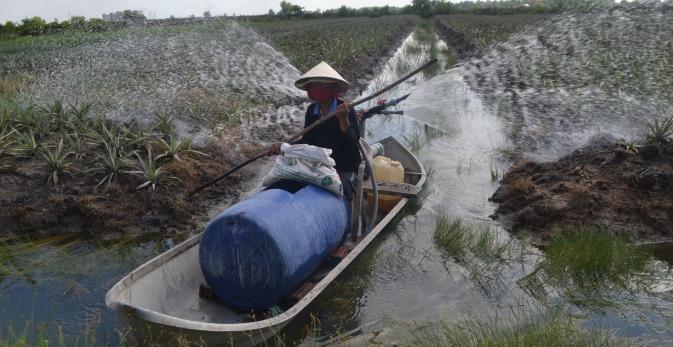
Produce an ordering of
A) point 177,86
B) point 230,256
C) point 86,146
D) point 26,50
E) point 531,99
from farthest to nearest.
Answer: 1. point 26,50
2. point 531,99
3. point 177,86
4. point 86,146
5. point 230,256

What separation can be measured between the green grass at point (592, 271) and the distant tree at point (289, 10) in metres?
49.4

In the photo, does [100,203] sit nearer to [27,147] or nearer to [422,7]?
[27,147]

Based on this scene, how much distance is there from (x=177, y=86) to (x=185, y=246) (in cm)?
795

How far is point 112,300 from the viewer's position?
345cm

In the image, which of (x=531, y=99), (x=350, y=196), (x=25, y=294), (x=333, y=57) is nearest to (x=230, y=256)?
(x=350, y=196)

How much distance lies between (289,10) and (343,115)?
50.8m

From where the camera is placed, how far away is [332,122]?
5.37 meters

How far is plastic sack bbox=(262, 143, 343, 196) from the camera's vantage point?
4797 mm

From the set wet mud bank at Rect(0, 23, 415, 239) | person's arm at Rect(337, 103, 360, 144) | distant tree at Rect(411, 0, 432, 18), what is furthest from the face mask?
distant tree at Rect(411, 0, 432, 18)

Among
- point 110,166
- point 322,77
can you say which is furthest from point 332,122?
point 110,166

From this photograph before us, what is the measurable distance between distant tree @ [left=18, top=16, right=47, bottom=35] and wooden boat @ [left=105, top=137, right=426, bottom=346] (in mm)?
24767

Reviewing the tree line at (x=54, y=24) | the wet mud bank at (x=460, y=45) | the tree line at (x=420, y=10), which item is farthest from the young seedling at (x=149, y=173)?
the tree line at (x=420, y=10)

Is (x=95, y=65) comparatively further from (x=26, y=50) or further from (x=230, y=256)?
(x=230, y=256)

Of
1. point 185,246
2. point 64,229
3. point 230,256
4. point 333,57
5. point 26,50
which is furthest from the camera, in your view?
point 26,50
